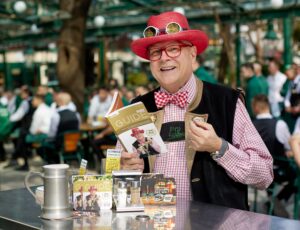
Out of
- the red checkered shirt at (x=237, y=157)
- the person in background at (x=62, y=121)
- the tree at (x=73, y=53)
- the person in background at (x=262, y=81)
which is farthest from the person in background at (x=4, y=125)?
the red checkered shirt at (x=237, y=157)

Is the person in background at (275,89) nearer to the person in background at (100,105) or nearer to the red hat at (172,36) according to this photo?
the person in background at (100,105)

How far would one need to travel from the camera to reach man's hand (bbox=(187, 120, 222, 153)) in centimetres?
211

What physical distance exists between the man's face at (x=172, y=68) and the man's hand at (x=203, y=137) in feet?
0.95

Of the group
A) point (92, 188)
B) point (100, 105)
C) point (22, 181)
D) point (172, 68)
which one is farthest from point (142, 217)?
point (100, 105)

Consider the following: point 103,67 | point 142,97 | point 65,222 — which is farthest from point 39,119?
point 103,67

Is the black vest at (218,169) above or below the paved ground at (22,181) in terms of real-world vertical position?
above

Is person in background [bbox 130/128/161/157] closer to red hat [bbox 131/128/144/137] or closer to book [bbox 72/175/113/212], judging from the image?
red hat [bbox 131/128/144/137]

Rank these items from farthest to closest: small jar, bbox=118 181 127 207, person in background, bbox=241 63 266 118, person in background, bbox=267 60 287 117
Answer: person in background, bbox=267 60 287 117, person in background, bbox=241 63 266 118, small jar, bbox=118 181 127 207

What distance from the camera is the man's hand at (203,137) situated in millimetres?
2109

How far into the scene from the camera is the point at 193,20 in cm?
1445

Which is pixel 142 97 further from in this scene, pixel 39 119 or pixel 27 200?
pixel 39 119

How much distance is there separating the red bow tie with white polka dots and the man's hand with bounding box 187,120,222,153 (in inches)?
10.6

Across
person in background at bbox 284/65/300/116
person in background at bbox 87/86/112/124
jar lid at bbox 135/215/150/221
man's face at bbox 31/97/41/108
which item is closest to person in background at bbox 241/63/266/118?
person in background at bbox 284/65/300/116

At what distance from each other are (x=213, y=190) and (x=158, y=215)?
0.37 metres
